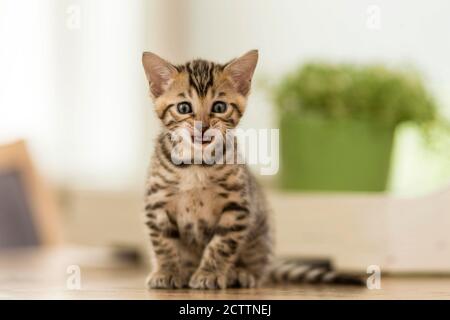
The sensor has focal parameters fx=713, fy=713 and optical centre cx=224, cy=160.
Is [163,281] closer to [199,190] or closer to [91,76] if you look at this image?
[199,190]

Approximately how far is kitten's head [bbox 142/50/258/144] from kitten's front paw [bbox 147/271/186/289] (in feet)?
0.84

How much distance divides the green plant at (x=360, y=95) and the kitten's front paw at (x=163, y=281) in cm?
73

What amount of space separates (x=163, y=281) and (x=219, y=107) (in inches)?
12.2

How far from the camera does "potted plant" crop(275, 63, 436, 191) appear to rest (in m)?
1.75

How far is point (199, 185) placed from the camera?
1.16 m

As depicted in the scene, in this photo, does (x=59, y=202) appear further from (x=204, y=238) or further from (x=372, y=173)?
(x=204, y=238)

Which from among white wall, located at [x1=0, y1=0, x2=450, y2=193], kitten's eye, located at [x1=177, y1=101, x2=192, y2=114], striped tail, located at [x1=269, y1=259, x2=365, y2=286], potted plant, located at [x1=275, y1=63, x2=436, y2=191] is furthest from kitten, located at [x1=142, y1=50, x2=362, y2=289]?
white wall, located at [x1=0, y1=0, x2=450, y2=193]

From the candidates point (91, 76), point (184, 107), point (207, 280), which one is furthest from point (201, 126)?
point (91, 76)

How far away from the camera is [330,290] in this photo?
1207 mm

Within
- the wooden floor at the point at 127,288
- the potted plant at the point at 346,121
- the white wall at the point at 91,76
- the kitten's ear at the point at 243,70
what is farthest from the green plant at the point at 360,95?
the kitten's ear at the point at 243,70

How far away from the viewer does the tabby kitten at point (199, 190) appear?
1.08 meters

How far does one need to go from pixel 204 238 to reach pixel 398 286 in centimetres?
40

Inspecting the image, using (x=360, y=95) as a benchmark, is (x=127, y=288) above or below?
below

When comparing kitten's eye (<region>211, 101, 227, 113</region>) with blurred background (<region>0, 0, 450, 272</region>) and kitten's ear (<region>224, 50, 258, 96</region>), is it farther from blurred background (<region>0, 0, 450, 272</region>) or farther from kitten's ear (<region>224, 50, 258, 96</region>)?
blurred background (<region>0, 0, 450, 272</region>)
